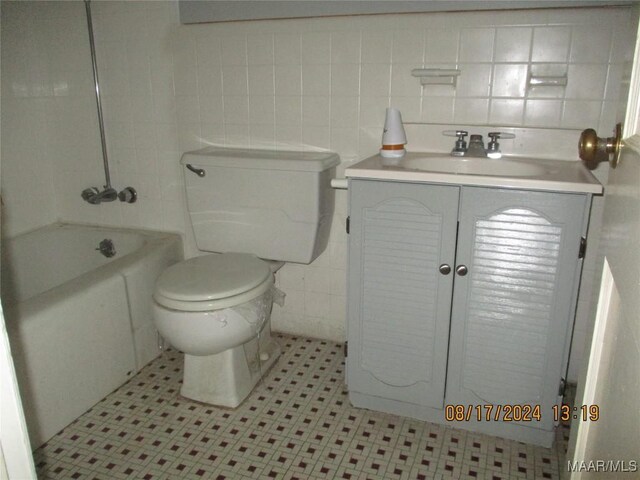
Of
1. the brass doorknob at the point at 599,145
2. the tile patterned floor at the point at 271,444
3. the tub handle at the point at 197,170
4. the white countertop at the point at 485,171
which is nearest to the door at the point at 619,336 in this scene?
the brass doorknob at the point at 599,145

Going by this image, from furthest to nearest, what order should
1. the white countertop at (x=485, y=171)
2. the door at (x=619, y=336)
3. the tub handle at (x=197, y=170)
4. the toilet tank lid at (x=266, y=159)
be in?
1. the tub handle at (x=197, y=170)
2. the toilet tank lid at (x=266, y=159)
3. the white countertop at (x=485, y=171)
4. the door at (x=619, y=336)

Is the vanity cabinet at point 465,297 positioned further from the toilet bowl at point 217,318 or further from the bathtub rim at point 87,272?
the bathtub rim at point 87,272

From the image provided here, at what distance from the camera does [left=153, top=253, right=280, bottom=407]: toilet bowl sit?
4.97 feet

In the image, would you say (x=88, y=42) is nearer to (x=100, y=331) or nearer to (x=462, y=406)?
(x=100, y=331)

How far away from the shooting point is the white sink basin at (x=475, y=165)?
1.53 meters

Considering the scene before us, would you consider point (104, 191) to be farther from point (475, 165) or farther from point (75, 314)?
point (475, 165)

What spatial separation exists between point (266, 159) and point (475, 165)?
688 mm

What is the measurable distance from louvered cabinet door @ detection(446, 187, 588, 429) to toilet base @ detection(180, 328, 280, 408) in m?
0.70

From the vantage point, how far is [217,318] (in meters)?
1.52

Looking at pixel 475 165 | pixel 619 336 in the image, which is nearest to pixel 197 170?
pixel 475 165

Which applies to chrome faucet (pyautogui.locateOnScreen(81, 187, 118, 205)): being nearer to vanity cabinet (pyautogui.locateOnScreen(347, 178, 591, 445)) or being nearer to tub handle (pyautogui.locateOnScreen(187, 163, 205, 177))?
tub handle (pyautogui.locateOnScreen(187, 163, 205, 177))

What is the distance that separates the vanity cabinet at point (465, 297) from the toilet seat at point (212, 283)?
319 millimetres

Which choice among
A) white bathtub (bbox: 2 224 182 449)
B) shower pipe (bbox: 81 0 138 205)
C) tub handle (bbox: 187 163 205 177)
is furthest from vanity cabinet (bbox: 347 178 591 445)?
shower pipe (bbox: 81 0 138 205)

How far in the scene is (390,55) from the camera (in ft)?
5.49
